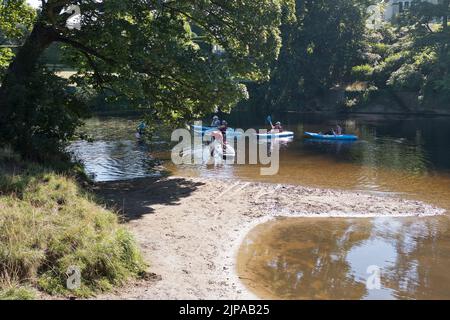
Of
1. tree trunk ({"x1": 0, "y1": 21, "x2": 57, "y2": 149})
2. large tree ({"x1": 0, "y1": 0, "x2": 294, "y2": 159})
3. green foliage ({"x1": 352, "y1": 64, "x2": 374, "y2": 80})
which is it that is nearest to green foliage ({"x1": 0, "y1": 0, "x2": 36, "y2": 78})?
large tree ({"x1": 0, "y1": 0, "x2": 294, "y2": 159})

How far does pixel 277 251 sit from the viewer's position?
11938 millimetres

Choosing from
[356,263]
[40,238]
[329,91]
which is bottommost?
[356,263]

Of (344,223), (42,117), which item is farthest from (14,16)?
(344,223)

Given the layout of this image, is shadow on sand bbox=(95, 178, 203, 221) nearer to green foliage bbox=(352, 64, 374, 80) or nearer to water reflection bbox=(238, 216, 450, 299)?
water reflection bbox=(238, 216, 450, 299)

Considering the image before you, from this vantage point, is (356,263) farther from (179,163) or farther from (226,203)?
(179,163)

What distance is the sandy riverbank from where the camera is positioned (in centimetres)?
934

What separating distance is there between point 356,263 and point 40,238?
727 centimetres

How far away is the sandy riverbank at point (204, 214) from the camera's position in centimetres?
934

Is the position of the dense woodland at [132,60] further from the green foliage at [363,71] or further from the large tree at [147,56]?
the green foliage at [363,71]

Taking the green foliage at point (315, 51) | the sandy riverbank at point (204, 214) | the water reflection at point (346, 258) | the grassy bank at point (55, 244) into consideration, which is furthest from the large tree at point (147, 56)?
the green foliage at point (315, 51)

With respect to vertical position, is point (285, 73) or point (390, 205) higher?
point (285, 73)

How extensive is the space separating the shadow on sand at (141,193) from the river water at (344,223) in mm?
2418

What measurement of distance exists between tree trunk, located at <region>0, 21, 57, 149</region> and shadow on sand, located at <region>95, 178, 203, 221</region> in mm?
3507
